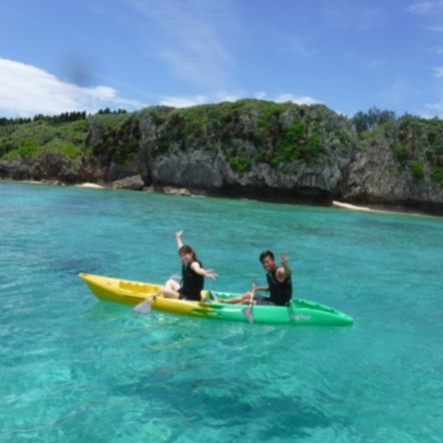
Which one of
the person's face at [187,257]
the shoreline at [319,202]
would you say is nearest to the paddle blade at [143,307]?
the person's face at [187,257]

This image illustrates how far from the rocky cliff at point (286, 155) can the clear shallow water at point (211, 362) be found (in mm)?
37361

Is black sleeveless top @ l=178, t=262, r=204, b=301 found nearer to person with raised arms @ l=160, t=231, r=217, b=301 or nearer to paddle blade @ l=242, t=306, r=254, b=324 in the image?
person with raised arms @ l=160, t=231, r=217, b=301

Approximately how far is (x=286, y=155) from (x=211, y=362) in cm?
4735

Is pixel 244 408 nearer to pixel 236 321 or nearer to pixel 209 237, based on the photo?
pixel 236 321

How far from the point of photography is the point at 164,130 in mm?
61656

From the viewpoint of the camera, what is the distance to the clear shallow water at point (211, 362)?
612 cm

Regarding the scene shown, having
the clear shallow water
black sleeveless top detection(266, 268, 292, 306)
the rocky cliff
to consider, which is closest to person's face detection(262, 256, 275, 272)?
black sleeveless top detection(266, 268, 292, 306)

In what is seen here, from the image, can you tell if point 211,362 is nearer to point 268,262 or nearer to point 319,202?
point 268,262

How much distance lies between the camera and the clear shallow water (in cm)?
612

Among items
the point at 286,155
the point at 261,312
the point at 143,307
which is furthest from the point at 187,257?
the point at 286,155

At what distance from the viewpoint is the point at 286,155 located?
53938 mm

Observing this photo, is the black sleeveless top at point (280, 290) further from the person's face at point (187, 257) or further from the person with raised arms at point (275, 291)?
the person's face at point (187, 257)

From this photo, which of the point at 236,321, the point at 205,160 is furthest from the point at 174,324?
the point at 205,160

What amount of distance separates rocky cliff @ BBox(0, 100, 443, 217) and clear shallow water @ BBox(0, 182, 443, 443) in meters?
37.4
